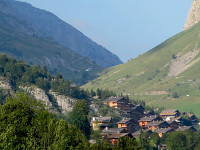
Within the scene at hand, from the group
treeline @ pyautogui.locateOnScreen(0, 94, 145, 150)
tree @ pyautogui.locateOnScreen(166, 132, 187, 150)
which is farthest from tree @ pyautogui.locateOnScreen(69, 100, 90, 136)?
treeline @ pyautogui.locateOnScreen(0, 94, 145, 150)

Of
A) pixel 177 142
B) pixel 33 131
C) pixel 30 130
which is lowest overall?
pixel 33 131

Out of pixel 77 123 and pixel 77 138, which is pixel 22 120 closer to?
pixel 77 138

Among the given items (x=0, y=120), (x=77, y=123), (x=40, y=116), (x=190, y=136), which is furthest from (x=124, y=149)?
(x=190, y=136)

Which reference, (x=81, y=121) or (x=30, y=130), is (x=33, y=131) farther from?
(x=81, y=121)

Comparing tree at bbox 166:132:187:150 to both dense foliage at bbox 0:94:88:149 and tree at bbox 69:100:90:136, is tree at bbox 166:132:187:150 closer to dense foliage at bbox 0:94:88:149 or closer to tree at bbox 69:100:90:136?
tree at bbox 69:100:90:136

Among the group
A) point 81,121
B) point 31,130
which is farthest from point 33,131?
point 81,121

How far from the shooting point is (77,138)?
12538cm

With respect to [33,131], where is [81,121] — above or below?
above

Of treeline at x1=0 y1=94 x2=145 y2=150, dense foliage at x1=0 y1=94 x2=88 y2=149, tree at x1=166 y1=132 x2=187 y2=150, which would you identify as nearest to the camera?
dense foliage at x1=0 y1=94 x2=88 y2=149

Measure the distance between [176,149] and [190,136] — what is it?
11.1m

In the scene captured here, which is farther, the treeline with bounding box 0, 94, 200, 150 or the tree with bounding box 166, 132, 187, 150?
the tree with bounding box 166, 132, 187, 150

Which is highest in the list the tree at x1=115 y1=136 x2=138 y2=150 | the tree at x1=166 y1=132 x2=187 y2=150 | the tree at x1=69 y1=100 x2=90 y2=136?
the tree at x1=69 y1=100 x2=90 y2=136

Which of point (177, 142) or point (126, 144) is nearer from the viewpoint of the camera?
point (126, 144)

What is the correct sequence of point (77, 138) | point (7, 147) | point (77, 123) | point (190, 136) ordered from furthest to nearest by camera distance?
point (190, 136) < point (77, 123) < point (77, 138) < point (7, 147)
